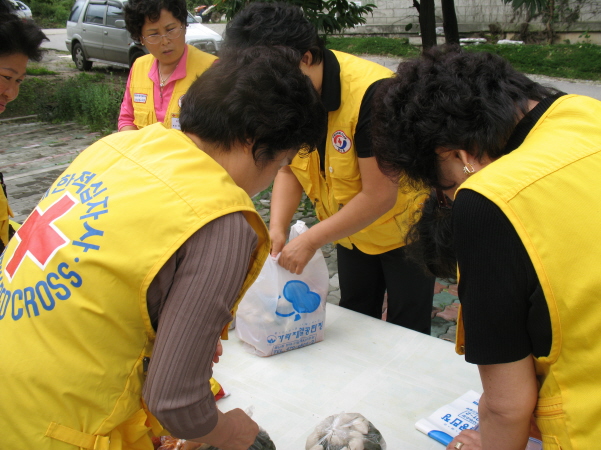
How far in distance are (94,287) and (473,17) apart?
12.4m

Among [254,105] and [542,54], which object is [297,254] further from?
[542,54]

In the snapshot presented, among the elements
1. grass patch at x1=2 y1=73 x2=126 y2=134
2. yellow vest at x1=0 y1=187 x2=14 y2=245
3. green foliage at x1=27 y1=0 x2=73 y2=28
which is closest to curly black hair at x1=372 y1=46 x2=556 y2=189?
yellow vest at x1=0 y1=187 x2=14 y2=245

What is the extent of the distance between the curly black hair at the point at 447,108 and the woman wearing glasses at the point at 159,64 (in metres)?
1.68

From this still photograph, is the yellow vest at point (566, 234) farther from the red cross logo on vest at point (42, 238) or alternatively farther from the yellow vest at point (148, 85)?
the yellow vest at point (148, 85)

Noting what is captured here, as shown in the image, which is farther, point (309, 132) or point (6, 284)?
point (309, 132)

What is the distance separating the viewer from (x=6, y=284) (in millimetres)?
1025

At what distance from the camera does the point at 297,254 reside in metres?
1.89

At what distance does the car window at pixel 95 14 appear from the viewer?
11250 mm

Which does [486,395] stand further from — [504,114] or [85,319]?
[85,319]

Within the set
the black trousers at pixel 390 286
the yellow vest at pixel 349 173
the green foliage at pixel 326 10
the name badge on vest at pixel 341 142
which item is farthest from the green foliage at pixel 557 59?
the name badge on vest at pixel 341 142

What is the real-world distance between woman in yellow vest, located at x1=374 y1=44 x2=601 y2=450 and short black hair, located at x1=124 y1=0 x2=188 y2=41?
1.97m

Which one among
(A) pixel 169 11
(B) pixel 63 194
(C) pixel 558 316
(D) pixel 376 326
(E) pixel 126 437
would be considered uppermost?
(A) pixel 169 11

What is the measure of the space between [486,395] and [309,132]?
2.03 ft

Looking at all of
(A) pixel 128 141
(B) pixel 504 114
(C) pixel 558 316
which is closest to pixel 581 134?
(B) pixel 504 114
